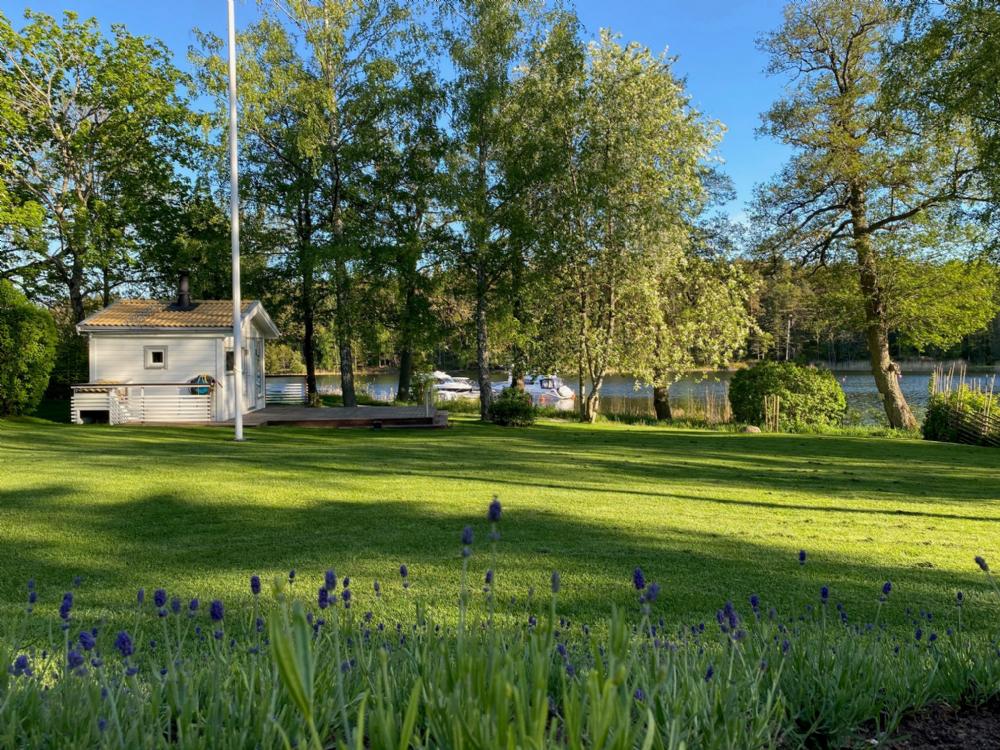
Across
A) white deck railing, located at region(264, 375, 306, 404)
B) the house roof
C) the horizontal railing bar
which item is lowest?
white deck railing, located at region(264, 375, 306, 404)

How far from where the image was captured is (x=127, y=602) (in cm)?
439

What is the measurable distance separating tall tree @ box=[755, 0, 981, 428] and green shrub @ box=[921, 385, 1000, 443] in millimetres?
3924

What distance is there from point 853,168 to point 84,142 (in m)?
27.8

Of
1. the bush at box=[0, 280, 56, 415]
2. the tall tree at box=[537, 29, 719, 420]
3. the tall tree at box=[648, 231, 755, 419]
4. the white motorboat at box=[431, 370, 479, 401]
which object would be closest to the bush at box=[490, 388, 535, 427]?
the tall tree at box=[537, 29, 719, 420]

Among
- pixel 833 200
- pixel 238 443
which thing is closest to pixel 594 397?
pixel 833 200

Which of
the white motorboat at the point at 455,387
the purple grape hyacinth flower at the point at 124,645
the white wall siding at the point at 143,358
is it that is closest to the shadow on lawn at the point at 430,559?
the purple grape hyacinth flower at the point at 124,645

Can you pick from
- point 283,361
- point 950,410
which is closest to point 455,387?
point 950,410

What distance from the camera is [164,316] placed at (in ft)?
72.2

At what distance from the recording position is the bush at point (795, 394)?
69.5 feet

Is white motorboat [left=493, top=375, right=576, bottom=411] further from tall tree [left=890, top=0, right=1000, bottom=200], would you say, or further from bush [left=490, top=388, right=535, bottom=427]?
tall tree [left=890, top=0, right=1000, bottom=200]

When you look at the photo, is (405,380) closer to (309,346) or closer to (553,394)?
(309,346)

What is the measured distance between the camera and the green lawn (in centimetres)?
482

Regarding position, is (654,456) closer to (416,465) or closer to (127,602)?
(416,465)

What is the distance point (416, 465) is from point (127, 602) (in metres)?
6.83
